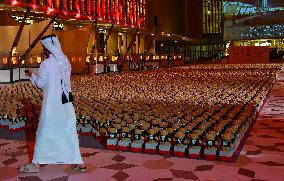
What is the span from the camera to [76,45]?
80.3ft

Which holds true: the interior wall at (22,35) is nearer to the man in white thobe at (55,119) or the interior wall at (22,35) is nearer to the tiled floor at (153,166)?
the tiled floor at (153,166)

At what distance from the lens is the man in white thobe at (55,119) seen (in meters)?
4.14

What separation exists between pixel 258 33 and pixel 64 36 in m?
35.4

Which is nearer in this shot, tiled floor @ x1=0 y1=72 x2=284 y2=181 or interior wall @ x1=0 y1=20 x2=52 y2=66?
tiled floor @ x1=0 y1=72 x2=284 y2=181

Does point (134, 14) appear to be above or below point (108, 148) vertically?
above

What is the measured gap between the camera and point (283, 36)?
168 feet

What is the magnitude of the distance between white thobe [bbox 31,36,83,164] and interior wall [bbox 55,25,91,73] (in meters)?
20.2

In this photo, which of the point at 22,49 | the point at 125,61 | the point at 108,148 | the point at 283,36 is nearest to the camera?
the point at 108,148

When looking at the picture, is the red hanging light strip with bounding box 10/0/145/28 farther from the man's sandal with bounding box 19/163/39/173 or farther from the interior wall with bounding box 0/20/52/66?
the man's sandal with bounding box 19/163/39/173

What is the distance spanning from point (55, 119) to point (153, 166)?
1330mm

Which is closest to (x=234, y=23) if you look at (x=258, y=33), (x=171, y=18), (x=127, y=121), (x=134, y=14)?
(x=258, y=33)

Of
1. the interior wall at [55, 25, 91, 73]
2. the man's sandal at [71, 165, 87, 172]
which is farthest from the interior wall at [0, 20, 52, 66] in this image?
the man's sandal at [71, 165, 87, 172]

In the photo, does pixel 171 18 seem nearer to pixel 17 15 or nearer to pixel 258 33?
pixel 258 33

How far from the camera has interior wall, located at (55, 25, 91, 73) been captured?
79.3 feet
